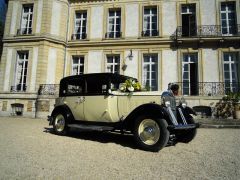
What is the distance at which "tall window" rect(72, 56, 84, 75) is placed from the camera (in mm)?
15742

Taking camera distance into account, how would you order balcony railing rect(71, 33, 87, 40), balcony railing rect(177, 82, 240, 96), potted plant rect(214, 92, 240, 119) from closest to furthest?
potted plant rect(214, 92, 240, 119)
balcony railing rect(177, 82, 240, 96)
balcony railing rect(71, 33, 87, 40)

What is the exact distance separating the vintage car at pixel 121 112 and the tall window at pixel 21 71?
353 inches

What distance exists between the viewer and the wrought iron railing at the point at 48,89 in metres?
13.9

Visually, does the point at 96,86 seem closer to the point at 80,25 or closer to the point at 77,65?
the point at 77,65

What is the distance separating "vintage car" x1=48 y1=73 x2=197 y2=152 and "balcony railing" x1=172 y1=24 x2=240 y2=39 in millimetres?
9754

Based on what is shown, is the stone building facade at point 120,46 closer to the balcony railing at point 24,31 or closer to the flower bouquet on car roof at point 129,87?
the balcony railing at point 24,31

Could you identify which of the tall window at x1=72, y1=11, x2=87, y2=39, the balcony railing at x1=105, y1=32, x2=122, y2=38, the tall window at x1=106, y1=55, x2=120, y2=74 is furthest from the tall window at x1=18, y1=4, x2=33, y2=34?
the tall window at x1=106, y1=55, x2=120, y2=74

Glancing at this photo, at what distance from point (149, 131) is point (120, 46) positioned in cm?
1106

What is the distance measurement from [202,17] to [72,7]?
934cm

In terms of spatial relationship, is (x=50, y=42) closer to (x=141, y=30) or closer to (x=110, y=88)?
(x=141, y=30)

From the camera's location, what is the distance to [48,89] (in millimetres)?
14055

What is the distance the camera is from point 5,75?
14805 mm

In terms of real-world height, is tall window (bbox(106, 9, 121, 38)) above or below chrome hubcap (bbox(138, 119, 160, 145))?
above

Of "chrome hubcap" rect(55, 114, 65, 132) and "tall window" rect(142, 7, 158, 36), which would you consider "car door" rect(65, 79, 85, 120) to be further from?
"tall window" rect(142, 7, 158, 36)
